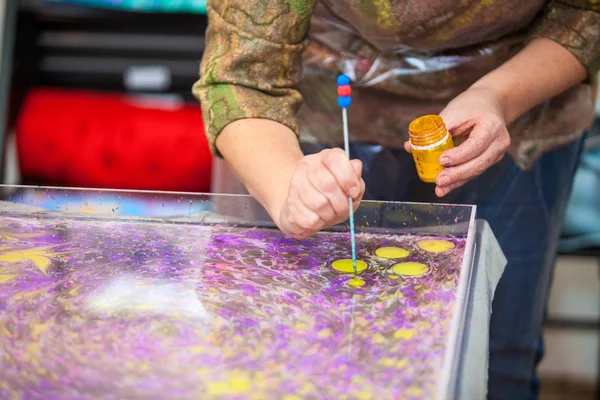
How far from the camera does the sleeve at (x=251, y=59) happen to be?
3.80 feet

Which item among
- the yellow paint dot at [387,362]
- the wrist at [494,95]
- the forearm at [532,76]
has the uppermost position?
the forearm at [532,76]

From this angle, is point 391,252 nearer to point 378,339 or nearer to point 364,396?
point 378,339

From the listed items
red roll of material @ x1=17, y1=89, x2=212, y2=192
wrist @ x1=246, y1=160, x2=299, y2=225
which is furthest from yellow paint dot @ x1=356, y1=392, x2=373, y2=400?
red roll of material @ x1=17, y1=89, x2=212, y2=192

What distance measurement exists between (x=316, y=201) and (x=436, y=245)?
25 centimetres

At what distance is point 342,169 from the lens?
0.92 metres

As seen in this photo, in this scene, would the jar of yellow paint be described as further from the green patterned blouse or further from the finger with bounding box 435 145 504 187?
the green patterned blouse

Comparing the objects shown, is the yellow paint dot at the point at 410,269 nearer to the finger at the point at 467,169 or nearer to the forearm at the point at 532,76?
the finger at the point at 467,169

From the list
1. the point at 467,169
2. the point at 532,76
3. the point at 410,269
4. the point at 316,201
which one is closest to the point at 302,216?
the point at 316,201

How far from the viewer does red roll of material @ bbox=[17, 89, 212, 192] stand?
9.18 feet

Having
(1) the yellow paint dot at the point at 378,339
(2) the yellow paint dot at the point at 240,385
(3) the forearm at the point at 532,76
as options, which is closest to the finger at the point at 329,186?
(1) the yellow paint dot at the point at 378,339

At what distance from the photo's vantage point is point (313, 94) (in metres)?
1.51

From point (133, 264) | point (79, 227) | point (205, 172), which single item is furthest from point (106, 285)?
point (205, 172)

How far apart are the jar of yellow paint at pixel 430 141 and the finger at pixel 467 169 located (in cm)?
1

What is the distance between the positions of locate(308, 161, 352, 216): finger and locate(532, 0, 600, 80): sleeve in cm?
61
